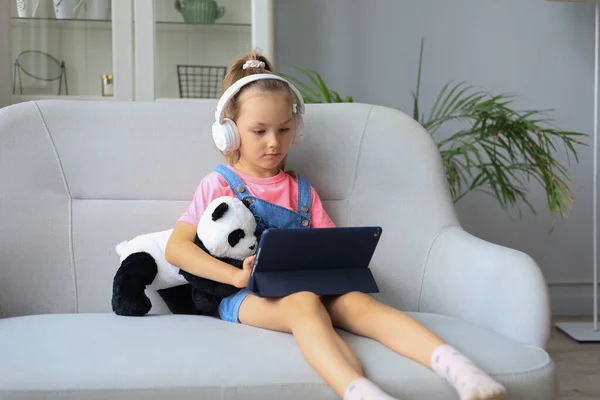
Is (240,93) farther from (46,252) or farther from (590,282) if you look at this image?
(590,282)

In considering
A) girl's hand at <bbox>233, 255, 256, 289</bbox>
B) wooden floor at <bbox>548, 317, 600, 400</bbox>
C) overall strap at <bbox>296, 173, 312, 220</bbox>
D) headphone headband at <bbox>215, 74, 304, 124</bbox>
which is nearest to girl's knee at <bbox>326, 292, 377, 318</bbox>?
girl's hand at <bbox>233, 255, 256, 289</bbox>

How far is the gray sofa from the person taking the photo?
1.33m

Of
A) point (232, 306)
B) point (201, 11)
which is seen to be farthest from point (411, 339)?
point (201, 11)

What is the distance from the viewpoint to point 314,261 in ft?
4.74

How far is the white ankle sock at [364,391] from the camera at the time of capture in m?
1.12

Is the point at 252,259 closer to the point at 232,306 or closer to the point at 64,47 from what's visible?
the point at 232,306

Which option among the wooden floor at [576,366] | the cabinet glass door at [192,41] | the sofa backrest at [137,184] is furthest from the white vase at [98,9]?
the wooden floor at [576,366]

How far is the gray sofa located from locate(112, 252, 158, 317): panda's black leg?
0.05 m

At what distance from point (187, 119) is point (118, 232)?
32 centimetres

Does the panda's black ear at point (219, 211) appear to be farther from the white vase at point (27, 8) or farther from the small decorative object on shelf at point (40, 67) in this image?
the white vase at point (27, 8)

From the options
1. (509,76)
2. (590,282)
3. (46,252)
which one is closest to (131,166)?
(46,252)

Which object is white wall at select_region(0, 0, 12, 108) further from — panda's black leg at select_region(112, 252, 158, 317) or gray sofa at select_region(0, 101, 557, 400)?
panda's black leg at select_region(112, 252, 158, 317)

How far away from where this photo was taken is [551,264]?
3.32 meters

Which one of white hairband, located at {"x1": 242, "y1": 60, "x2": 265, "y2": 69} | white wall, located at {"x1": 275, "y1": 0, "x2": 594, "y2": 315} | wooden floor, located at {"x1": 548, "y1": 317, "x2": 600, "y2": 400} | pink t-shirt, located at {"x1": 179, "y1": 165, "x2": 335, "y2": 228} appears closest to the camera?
pink t-shirt, located at {"x1": 179, "y1": 165, "x2": 335, "y2": 228}
